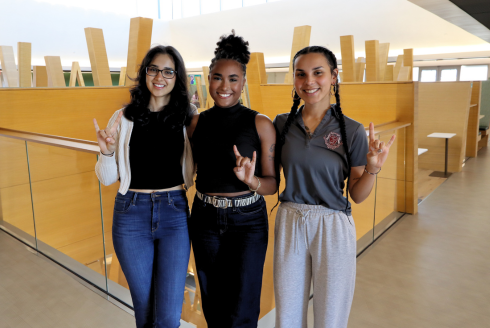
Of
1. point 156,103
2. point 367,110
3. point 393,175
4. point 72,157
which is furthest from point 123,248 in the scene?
point 367,110

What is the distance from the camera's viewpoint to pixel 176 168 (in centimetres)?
145

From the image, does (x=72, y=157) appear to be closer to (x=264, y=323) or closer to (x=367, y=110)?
(x=264, y=323)

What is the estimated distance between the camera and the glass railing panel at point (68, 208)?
249 centimetres

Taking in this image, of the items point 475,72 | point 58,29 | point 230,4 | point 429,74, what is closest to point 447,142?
point 475,72

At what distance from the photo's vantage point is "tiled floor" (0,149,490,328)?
7.29 feet

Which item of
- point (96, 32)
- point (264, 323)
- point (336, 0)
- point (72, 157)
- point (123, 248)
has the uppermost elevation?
point (336, 0)

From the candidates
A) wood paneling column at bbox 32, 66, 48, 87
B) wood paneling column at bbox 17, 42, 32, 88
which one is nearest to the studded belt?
wood paneling column at bbox 17, 42, 32, 88

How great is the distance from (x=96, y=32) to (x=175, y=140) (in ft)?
11.4

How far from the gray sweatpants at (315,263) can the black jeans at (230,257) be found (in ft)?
0.30

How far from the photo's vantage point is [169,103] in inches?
57.6

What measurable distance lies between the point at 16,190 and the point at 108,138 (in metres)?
2.55

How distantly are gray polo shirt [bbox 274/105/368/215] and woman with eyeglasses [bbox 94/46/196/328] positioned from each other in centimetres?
42

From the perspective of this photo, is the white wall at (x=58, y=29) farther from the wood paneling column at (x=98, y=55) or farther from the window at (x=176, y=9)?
the wood paneling column at (x=98, y=55)

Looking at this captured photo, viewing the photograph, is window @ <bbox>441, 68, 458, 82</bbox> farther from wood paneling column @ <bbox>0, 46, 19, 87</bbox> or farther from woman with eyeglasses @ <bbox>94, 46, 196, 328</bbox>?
Answer: woman with eyeglasses @ <bbox>94, 46, 196, 328</bbox>
